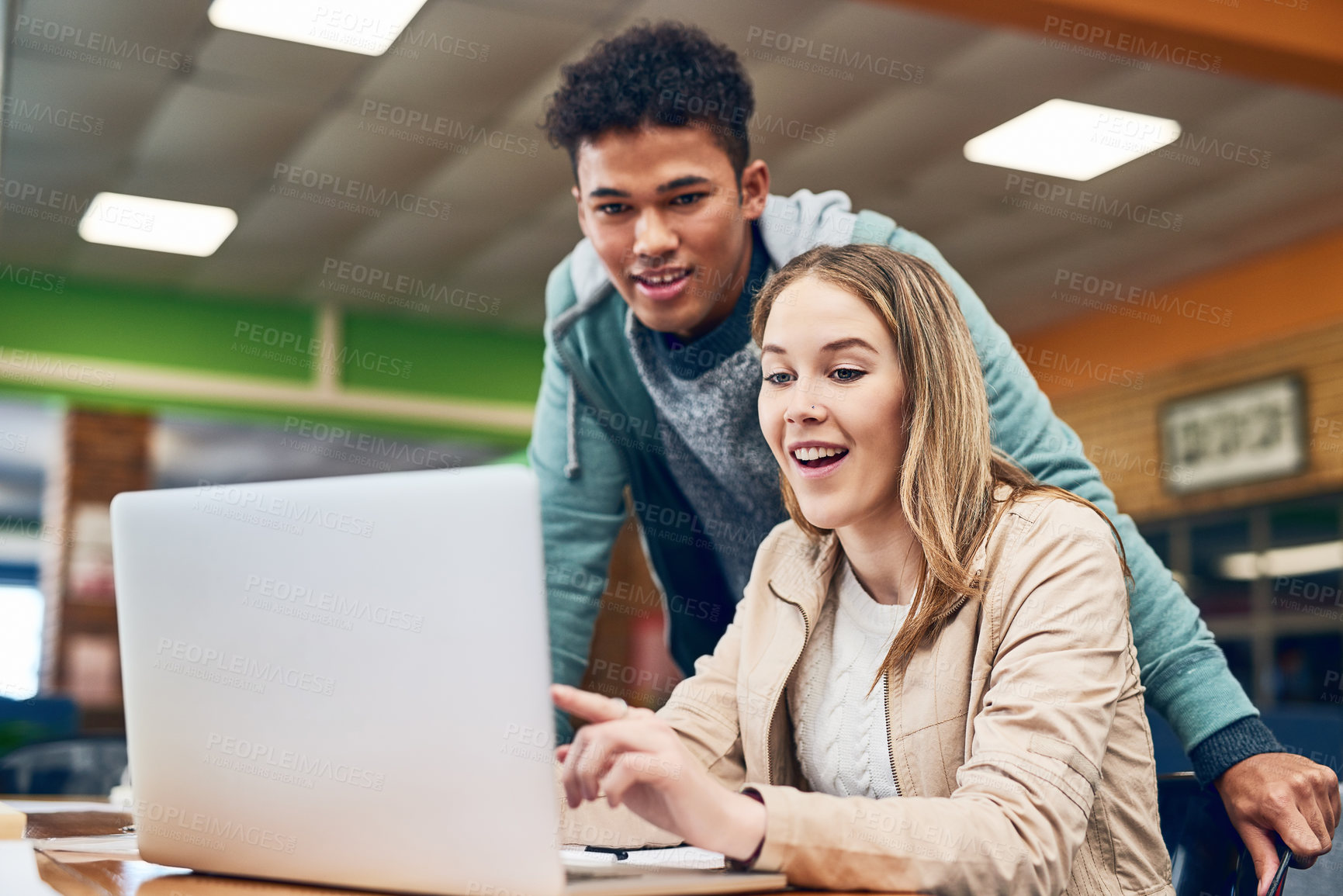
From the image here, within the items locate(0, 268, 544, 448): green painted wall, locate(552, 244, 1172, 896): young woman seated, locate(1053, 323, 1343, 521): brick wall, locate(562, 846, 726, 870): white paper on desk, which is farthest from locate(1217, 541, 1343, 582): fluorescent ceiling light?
locate(562, 846, 726, 870): white paper on desk

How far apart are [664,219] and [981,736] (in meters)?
1.02

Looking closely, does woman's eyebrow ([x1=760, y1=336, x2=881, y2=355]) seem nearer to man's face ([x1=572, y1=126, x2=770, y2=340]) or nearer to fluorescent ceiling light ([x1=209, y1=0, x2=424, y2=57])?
man's face ([x1=572, y1=126, x2=770, y2=340])

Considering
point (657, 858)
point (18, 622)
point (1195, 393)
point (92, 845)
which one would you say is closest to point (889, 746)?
point (657, 858)

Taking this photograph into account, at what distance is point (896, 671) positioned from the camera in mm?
1250

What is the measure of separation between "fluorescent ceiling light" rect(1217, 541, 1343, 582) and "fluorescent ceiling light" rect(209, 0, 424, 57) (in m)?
4.84

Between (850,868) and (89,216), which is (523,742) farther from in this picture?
(89,216)

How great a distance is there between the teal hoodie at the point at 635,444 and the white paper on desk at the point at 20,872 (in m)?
0.81

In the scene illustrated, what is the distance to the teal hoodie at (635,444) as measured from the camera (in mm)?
1670

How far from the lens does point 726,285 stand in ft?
6.40

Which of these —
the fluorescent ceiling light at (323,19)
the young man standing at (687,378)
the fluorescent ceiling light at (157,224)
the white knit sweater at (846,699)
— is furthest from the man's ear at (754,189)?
the fluorescent ceiling light at (157,224)

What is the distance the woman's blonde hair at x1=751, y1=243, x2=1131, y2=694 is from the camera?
1.23 meters

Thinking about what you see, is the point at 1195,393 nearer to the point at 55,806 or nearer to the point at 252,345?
the point at 252,345

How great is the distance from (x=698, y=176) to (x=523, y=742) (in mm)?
1196

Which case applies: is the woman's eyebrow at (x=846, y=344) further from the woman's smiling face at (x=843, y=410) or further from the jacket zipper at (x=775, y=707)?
the jacket zipper at (x=775, y=707)
